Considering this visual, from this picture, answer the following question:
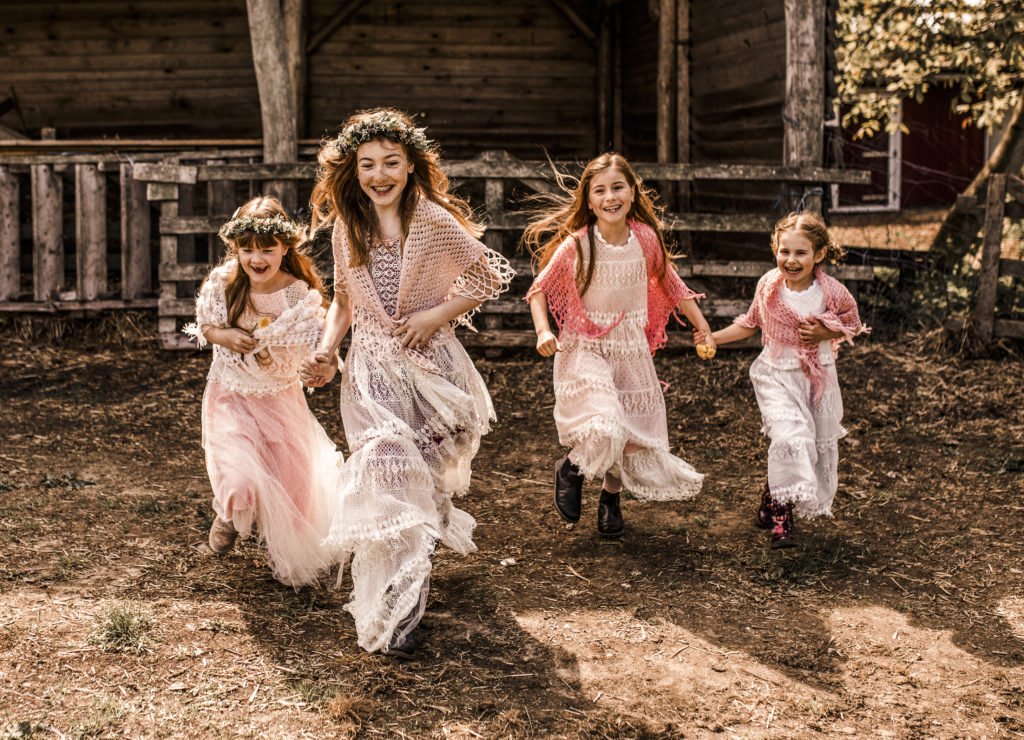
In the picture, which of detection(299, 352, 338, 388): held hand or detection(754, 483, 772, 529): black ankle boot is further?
detection(754, 483, 772, 529): black ankle boot

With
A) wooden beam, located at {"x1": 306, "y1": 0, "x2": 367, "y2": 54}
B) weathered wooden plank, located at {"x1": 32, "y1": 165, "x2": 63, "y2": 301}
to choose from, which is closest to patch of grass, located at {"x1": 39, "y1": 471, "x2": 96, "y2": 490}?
weathered wooden plank, located at {"x1": 32, "y1": 165, "x2": 63, "y2": 301}

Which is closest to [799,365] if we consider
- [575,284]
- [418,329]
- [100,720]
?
[575,284]

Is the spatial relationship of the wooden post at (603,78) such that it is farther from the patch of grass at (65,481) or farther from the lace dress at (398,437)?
the lace dress at (398,437)

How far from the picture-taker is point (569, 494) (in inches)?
195

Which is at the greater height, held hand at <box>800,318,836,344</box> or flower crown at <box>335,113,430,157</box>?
flower crown at <box>335,113,430,157</box>

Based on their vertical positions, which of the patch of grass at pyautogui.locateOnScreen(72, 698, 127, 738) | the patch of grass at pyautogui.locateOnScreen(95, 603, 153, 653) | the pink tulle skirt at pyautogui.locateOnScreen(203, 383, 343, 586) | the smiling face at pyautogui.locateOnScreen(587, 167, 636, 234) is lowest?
the patch of grass at pyautogui.locateOnScreen(72, 698, 127, 738)

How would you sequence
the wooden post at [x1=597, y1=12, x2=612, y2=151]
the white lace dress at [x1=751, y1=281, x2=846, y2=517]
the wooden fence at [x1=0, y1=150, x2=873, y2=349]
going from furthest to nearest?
the wooden post at [x1=597, y1=12, x2=612, y2=151]
the wooden fence at [x1=0, y1=150, x2=873, y2=349]
the white lace dress at [x1=751, y1=281, x2=846, y2=517]

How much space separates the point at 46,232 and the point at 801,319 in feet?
20.3

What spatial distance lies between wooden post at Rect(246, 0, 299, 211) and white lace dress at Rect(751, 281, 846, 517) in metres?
5.16

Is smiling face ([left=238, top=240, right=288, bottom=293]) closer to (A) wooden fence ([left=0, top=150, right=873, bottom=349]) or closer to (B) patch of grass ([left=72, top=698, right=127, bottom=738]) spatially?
(B) patch of grass ([left=72, top=698, right=127, bottom=738])

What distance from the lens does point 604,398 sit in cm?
475

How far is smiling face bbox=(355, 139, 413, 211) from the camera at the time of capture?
4.02 meters

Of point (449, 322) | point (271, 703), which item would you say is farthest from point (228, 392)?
point (271, 703)

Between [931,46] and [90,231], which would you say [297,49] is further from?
[931,46]
